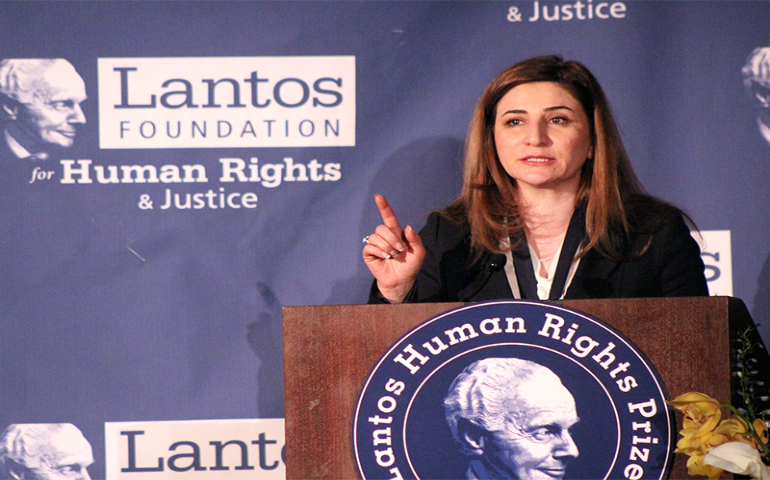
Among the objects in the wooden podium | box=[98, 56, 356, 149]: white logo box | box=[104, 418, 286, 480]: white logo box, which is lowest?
box=[104, 418, 286, 480]: white logo box

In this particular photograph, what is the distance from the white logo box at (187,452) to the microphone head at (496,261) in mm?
971

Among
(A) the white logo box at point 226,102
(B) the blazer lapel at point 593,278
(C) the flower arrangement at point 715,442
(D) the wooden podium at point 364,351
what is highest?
(A) the white logo box at point 226,102

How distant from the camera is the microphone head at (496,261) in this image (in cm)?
161

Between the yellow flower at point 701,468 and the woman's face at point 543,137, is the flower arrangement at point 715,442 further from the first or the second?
the woman's face at point 543,137

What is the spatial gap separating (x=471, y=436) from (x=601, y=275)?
0.82m

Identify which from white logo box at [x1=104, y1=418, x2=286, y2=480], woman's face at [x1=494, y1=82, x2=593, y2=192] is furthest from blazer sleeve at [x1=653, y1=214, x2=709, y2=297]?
white logo box at [x1=104, y1=418, x2=286, y2=480]

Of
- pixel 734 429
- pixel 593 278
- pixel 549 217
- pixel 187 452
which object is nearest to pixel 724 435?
pixel 734 429

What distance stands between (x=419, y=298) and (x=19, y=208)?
1349 mm

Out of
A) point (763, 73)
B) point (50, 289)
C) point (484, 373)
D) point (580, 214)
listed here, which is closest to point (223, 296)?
point (50, 289)

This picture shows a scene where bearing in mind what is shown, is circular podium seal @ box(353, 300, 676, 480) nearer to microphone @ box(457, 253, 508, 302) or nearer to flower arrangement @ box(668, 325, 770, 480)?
flower arrangement @ box(668, 325, 770, 480)

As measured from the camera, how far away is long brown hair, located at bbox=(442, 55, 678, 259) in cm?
194

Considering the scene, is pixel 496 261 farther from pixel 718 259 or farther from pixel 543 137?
pixel 718 259

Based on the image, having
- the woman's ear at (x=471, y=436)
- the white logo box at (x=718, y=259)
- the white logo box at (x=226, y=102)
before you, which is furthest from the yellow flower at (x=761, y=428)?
the white logo box at (x=226, y=102)

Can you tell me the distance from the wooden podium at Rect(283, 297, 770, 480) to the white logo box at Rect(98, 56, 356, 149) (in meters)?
1.27
